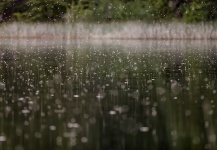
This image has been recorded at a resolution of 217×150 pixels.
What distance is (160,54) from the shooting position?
3481 centimetres

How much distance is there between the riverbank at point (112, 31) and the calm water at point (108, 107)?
22.0 meters

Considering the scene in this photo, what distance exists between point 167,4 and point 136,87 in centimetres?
4078

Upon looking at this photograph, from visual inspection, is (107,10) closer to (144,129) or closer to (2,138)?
(144,129)

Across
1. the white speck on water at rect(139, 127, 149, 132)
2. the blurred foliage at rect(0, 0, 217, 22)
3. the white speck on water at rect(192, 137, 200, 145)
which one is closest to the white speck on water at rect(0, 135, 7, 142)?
the white speck on water at rect(139, 127, 149, 132)

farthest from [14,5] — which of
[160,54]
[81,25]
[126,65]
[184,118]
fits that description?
[184,118]

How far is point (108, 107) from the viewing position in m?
14.9

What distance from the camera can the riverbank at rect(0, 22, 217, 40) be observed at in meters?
49.1

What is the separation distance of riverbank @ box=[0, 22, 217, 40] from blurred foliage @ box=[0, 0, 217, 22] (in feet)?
7.00

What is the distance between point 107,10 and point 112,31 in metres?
6.44

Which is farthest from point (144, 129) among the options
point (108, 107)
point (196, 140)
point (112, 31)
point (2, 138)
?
point (112, 31)

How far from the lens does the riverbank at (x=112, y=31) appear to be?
49062mm

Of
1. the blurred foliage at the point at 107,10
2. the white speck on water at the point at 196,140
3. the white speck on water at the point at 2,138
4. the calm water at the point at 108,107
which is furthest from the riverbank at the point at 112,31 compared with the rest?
the white speck on water at the point at 2,138

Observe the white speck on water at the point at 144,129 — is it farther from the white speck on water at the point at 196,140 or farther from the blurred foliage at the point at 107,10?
the blurred foliage at the point at 107,10

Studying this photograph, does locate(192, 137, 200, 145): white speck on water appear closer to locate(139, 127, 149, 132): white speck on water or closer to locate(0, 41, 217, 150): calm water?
locate(0, 41, 217, 150): calm water
